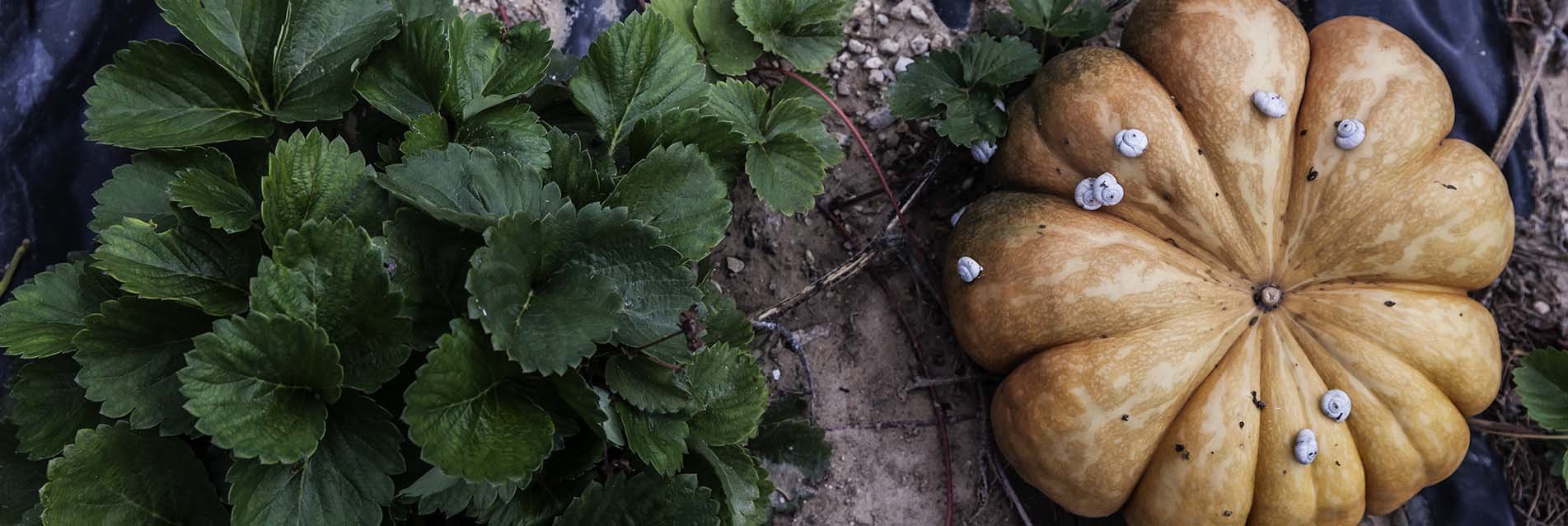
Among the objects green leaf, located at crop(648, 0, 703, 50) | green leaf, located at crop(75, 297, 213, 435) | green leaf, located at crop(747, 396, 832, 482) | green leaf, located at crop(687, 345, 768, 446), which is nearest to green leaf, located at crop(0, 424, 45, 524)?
green leaf, located at crop(75, 297, 213, 435)

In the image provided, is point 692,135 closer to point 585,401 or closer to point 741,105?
point 741,105

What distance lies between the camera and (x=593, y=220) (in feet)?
6.02

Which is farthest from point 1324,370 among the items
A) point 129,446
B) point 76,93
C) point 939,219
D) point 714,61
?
point 76,93

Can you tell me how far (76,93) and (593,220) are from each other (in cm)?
146

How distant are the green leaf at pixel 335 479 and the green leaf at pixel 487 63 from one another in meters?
0.65

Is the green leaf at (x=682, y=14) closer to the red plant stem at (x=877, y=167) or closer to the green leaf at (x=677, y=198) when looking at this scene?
the red plant stem at (x=877, y=167)

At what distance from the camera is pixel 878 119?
3.04m

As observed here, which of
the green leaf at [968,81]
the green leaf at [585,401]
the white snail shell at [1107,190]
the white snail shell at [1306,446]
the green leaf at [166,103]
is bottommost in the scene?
the white snail shell at [1306,446]

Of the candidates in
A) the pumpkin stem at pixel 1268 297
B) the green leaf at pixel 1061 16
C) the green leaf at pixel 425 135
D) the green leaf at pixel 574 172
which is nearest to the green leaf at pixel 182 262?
the green leaf at pixel 425 135

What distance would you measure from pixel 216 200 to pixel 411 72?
0.45 m

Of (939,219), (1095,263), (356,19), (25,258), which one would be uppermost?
(356,19)

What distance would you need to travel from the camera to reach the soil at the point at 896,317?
9.57ft

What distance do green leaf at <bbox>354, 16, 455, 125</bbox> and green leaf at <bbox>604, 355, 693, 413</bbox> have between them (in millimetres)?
643

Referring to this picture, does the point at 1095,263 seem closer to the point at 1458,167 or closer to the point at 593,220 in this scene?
the point at 1458,167
